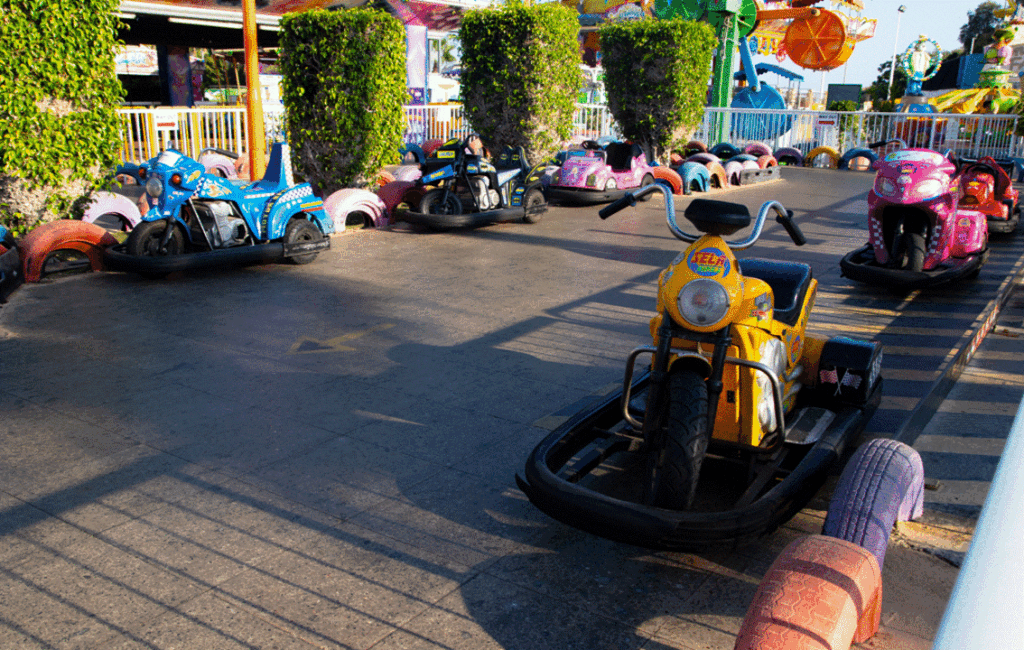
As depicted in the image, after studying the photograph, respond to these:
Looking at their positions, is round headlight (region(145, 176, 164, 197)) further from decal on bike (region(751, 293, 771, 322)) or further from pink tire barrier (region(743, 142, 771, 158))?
pink tire barrier (region(743, 142, 771, 158))

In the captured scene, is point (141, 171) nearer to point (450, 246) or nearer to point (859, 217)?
point (450, 246)

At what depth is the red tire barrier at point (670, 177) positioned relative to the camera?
49.9 ft

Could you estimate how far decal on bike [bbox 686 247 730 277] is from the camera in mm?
3496

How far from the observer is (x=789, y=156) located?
21.6m

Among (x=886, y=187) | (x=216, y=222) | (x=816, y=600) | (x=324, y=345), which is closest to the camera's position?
(x=816, y=600)

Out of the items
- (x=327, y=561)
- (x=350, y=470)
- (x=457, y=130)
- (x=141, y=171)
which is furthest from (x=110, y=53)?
(x=457, y=130)

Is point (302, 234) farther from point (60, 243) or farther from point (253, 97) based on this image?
point (253, 97)

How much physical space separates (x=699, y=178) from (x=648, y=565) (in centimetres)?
1341

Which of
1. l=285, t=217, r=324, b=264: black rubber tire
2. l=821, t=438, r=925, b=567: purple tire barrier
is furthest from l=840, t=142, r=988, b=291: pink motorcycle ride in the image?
l=285, t=217, r=324, b=264: black rubber tire

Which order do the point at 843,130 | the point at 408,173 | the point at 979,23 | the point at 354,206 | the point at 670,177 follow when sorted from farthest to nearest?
the point at 979,23 < the point at 843,130 < the point at 670,177 < the point at 408,173 < the point at 354,206

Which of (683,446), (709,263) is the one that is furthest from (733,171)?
(683,446)

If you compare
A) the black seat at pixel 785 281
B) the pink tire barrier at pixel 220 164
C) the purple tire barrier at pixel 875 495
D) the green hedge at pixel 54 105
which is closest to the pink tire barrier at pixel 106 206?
the green hedge at pixel 54 105

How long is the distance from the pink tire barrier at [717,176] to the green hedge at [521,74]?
3176 millimetres

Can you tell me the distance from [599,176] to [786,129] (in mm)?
11537
